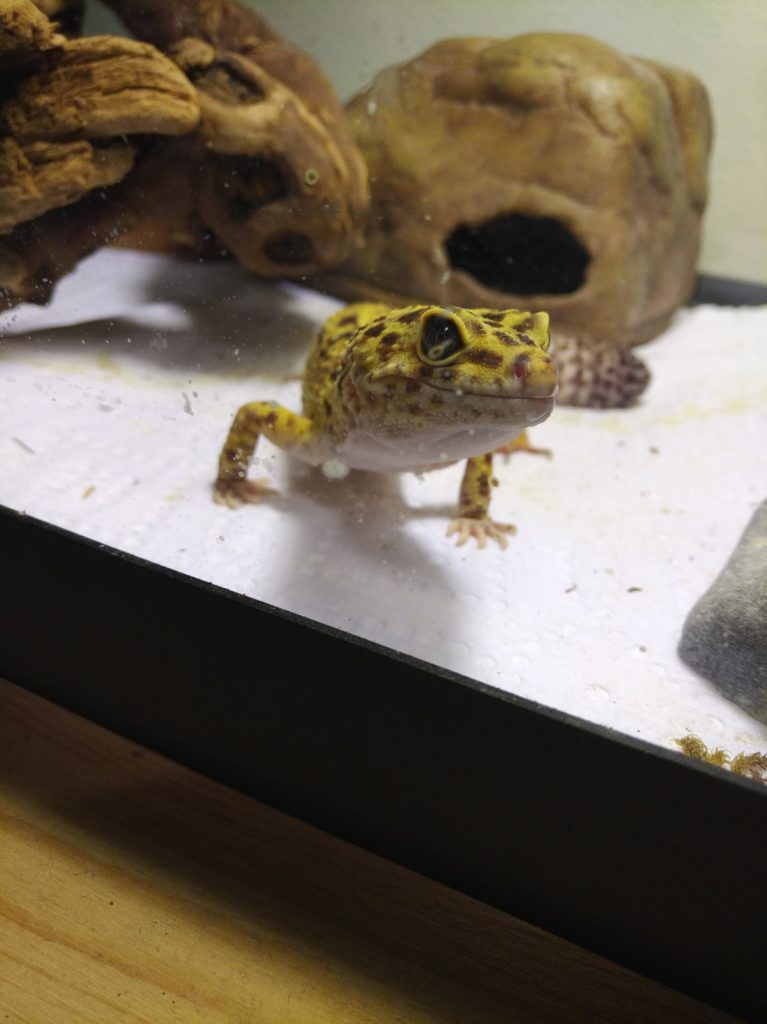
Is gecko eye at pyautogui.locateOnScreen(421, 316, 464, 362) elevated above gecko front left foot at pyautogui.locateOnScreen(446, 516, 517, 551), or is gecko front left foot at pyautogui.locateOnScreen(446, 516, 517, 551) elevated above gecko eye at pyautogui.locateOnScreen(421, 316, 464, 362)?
gecko eye at pyautogui.locateOnScreen(421, 316, 464, 362)

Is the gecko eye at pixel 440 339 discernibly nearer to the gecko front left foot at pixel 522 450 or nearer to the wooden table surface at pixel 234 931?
the wooden table surface at pixel 234 931

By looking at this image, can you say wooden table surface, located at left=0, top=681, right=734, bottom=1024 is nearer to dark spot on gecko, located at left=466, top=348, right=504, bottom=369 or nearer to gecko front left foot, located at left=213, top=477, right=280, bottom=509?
gecko front left foot, located at left=213, top=477, right=280, bottom=509

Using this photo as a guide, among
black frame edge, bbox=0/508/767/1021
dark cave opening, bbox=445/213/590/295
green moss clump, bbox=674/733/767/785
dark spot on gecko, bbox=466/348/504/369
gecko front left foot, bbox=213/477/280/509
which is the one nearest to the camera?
black frame edge, bbox=0/508/767/1021

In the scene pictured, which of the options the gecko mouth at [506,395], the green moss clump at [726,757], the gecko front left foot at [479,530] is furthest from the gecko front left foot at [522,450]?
the green moss clump at [726,757]

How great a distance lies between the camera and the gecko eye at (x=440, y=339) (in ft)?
4.73

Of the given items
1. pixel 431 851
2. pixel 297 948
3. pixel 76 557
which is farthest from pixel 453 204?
pixel 297 948

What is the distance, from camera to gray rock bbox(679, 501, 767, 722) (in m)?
1.56

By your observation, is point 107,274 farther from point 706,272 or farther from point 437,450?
point 706,272

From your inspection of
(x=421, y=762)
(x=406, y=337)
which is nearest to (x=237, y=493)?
(x=406, y=337)

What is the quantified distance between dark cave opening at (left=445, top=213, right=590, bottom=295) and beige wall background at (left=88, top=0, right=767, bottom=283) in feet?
2.33

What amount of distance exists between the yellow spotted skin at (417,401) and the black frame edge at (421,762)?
549 mm

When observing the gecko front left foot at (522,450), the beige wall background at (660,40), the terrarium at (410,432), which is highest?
the beige wall background at (660,40)

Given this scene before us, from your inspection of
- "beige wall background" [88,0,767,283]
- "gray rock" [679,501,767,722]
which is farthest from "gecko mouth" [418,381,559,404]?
"beige wall background" [88,0,767,283]

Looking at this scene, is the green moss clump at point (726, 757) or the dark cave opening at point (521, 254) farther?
the dark cave opening at point (521, 254)
